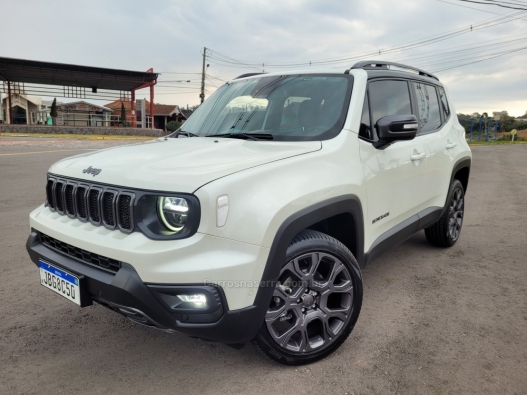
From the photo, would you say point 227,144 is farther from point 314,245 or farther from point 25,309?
point 25,309

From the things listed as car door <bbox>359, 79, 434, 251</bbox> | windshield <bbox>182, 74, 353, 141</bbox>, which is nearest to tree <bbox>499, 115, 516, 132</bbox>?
car door <bbox>359, 79, 434, 251</bbox>

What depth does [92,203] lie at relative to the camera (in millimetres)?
2459

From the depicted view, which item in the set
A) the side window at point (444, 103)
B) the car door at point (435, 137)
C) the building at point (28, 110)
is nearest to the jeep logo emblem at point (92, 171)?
the car door at point (435, 137)

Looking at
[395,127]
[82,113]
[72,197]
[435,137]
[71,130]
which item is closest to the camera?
[72,197]

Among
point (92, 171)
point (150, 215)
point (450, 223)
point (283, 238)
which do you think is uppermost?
point (92, 171)

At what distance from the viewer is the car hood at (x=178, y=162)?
2.19 meters

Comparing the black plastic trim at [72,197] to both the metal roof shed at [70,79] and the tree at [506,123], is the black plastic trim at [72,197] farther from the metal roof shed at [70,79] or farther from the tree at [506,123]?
the tree at [506,123]

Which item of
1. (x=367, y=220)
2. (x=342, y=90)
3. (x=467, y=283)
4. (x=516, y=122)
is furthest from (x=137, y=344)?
(x=516, y=122)

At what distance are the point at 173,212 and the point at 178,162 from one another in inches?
15.0

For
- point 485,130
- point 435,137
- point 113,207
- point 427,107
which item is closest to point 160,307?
point 113,207

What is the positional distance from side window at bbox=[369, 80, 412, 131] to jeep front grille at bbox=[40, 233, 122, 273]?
2108 mm

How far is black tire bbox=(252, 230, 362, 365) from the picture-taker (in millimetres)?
2451

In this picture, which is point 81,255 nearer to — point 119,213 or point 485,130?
point 119,213

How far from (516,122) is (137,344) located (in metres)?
49.1
